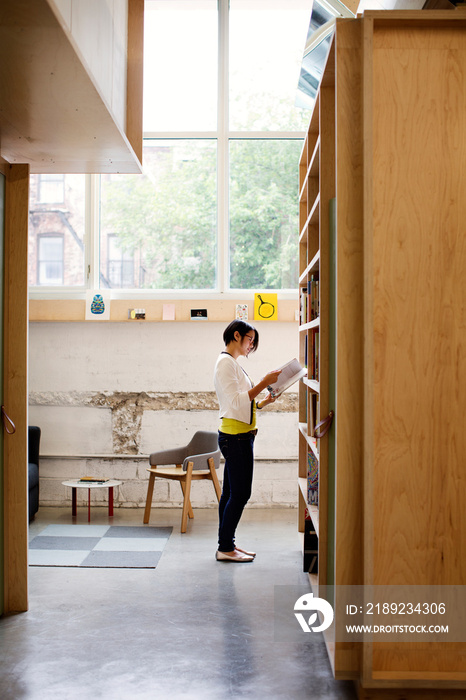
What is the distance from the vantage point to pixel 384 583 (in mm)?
2621

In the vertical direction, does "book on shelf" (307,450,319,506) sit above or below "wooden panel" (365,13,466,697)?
below

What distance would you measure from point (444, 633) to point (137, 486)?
4.08m

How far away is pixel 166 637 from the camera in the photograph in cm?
324

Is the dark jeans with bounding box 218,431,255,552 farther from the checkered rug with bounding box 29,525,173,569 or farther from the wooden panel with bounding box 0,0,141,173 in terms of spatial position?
the wooden panel with bounding box 0,0,141,173

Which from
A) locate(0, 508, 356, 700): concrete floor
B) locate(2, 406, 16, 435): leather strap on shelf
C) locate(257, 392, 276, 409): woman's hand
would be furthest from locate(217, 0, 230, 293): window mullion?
locate(2, 406, 16, 435): leather strap on shelf

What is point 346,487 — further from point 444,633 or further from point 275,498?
point 275,498

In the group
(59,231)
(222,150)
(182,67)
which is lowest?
(59,231)

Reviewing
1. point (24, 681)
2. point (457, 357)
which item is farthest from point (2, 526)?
point (457, 357)

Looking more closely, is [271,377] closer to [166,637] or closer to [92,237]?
[166,637]

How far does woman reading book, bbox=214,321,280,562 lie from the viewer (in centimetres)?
427

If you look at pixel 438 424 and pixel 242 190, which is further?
pixel 242 190

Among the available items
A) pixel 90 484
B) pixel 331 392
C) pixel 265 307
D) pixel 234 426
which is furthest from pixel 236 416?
pixel 265 307

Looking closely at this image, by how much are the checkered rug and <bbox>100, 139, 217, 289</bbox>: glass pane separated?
2449 mm

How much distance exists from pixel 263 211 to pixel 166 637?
441cm
